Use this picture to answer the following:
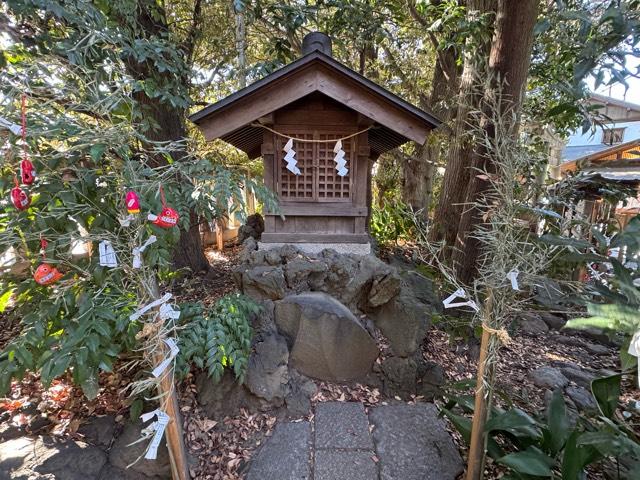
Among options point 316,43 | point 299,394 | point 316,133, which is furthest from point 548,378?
point 316,43

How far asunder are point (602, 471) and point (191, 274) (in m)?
5.07

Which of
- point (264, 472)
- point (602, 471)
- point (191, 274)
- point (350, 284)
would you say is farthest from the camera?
point (191, 274)

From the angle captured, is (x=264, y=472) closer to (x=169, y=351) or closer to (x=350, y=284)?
(x=169, y=351)

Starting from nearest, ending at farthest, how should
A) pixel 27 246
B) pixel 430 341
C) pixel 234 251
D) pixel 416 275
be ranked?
pixel 27 246
pixel 430 341
pixel 416 275
pixel 234 251

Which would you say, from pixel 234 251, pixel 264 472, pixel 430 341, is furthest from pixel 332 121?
pixel 234 251

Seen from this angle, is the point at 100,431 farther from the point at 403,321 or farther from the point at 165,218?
the point at 403,321

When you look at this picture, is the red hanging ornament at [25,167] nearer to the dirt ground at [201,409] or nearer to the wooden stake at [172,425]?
the wooden stake at [172,425]

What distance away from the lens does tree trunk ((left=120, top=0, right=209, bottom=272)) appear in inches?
145

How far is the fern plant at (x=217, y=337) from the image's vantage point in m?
2.30

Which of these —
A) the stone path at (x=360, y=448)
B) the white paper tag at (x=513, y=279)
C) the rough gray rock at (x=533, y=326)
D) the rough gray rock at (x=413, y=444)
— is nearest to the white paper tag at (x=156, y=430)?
the stone path at (x=360, y=448)

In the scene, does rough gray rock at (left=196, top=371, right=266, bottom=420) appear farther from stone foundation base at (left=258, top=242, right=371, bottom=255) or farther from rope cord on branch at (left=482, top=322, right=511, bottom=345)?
rope cord on branch at (left=482, top=322, right=511, bottom=345)

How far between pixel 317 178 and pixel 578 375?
141 inches

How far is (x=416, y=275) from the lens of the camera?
426cm

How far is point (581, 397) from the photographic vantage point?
10.2 feet
